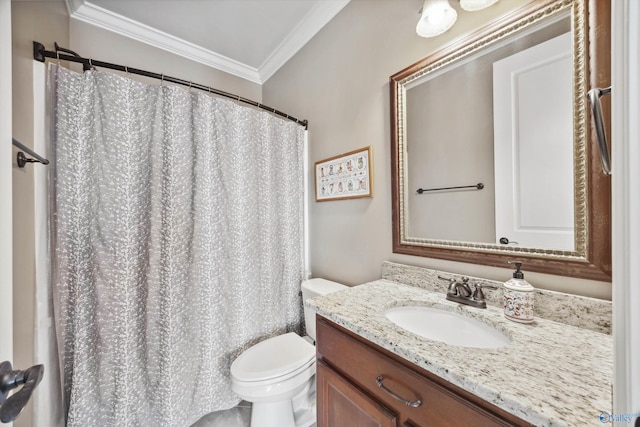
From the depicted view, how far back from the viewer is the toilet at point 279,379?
3.57 ft

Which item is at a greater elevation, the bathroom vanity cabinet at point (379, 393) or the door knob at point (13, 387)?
the door knob at point (13, 387)

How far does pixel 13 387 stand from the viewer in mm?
443

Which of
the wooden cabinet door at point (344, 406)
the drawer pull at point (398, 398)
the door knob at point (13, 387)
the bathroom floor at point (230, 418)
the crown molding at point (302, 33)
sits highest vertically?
the crown molding at point (302, 33)

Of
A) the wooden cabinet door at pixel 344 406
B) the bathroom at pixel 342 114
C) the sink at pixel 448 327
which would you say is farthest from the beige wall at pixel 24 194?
the sink at pixel 448 327

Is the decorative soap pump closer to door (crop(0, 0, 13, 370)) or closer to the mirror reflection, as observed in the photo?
the mirror reflection

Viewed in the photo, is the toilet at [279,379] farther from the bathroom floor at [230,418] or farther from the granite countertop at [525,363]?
the granite countertop at [525,363]

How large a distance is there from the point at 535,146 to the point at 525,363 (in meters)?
0.71

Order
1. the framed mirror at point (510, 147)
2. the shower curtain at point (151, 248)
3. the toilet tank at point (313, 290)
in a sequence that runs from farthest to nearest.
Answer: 1. the toilet tank at point (313, 290)
2. the shower curtain at point (151, 248)
3. the framed mirror at point (510, 147)

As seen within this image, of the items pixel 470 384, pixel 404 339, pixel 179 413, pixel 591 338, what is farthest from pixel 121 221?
pixel 591 338

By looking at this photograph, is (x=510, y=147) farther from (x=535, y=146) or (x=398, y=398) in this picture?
(x=398, y=398)

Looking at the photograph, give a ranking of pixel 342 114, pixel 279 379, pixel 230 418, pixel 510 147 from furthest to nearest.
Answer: pixel 342 114 → pixel 230 418 → pixel 279 379 → pixel 510 147

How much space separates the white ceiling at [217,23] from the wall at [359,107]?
5.6 inches

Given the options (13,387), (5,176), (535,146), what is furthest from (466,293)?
(5,176)

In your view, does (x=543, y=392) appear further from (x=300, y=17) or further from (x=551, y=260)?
(x=300, y=17)
